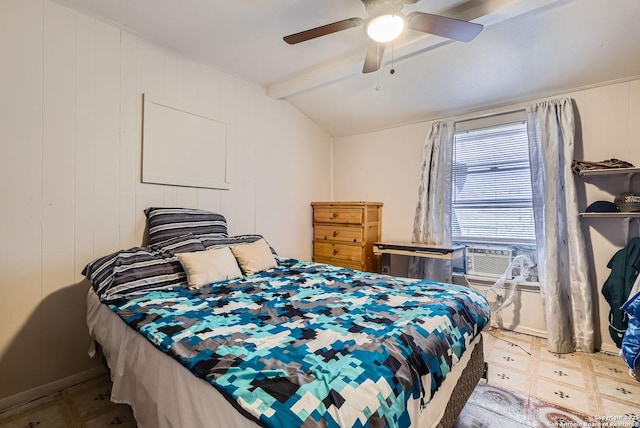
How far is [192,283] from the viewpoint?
1885mm

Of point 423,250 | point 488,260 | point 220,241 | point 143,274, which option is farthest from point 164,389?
point 488,260

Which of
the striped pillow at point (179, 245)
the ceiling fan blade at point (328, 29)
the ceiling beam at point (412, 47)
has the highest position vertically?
the ceiling beam at point (412, 47)

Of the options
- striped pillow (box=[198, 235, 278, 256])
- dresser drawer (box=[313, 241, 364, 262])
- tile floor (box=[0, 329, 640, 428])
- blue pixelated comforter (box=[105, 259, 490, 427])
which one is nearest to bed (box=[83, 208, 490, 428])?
blue pixelated comforter (box=[105, 259, 490, 427])

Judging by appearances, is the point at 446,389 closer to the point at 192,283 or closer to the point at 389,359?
the point at 389,359

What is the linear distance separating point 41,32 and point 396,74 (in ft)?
8.97

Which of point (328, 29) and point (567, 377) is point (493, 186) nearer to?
point (567, 377)

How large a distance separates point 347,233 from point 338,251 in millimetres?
273

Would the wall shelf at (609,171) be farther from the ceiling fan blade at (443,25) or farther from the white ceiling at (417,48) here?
the ceiling fan blade at (443,25)

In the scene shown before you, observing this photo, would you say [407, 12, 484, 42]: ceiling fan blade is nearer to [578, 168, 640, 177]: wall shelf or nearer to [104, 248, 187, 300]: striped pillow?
[578, 168, 640, 177]: wall shelf

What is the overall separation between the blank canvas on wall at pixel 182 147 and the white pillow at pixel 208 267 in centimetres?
88

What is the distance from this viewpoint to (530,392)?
198cm

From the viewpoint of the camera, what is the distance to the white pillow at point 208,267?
75.5 inches

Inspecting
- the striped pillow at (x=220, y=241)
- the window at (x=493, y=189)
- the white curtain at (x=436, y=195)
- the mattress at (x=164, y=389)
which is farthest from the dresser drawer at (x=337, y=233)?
the mattress at (x=164, y=389)

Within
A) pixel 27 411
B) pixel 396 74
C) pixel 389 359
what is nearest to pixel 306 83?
pixel 396 74
